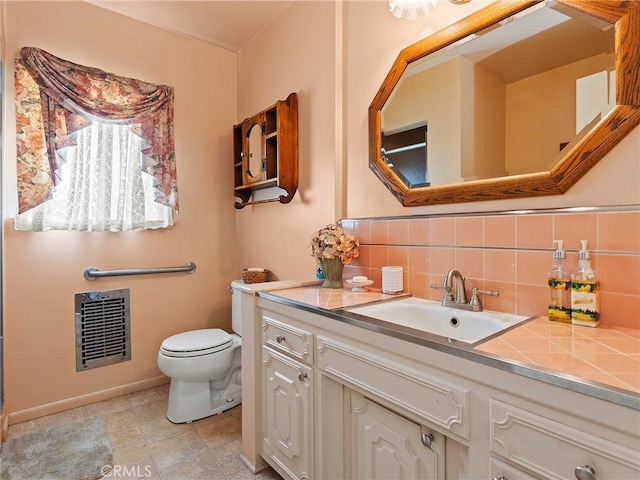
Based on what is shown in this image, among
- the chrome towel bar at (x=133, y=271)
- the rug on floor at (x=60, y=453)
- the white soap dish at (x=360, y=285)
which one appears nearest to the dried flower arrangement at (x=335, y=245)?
the white soap dish at (x=360, y=285)

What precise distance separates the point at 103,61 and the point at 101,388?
7.17 ft

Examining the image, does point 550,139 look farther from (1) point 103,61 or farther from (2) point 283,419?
(1) point 103,61

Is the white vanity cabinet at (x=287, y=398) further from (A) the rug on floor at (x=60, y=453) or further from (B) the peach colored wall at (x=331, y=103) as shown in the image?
(A) the rug on floor at (x=60, y=453)

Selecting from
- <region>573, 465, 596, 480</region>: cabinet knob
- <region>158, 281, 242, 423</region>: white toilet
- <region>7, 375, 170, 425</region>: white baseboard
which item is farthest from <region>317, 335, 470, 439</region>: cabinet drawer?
<region>7, 375, 170, 425</region>: white baseboard

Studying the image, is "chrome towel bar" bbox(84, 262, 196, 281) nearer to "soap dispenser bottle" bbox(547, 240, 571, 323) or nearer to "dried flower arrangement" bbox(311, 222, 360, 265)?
"dried flower arrangement" bbox(311, 222, 360, 265)

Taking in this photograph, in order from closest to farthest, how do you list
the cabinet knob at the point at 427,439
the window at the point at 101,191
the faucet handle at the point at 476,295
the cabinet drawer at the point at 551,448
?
the cabinet drawer at the point at 551,448
the cabinet knob at the point at 427,439
the faucet handle at the point at 476,295
the window at the point at 101,191

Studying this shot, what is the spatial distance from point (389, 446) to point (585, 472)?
0.58 m

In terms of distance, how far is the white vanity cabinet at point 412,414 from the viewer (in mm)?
667

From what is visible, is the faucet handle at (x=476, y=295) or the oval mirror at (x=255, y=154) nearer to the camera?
the faucet handle at (x=476, y=295)

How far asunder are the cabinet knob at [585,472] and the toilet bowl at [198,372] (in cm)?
181

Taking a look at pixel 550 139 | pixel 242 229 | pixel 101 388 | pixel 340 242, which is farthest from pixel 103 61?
pixel 550 139

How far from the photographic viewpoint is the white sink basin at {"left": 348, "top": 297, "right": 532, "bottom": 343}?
1.21 m

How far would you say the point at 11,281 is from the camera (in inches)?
80.5

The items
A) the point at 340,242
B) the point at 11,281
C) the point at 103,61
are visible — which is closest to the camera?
the point at 340,242
